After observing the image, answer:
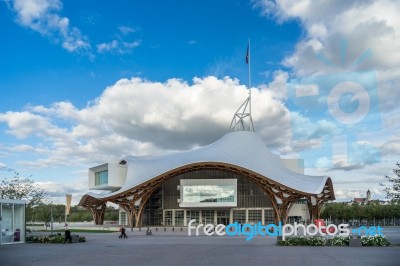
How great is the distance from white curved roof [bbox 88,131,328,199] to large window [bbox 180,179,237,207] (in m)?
5.70

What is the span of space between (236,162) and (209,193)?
10.5 metres

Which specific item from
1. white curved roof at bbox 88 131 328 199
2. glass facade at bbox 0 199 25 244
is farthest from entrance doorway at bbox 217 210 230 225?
glass facade at bbox 0 199 25 244

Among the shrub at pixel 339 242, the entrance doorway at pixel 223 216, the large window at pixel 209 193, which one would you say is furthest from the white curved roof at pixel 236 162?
the shrub at pixel 339 242

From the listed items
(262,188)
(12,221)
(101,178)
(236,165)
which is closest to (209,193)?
(262,188)

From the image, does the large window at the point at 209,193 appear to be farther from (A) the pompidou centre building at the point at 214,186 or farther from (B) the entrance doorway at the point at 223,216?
(B) the entrance doorway at the point at 223,216

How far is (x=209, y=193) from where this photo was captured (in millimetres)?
75562

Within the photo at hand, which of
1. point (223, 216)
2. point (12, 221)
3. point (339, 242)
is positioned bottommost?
point (223, 216)

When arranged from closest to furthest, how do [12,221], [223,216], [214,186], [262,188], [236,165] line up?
[12,221], [236,165], [262,188], [214,186], [223,216]

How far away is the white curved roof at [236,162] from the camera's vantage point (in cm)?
6769

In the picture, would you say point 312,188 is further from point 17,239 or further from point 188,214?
point 17,239

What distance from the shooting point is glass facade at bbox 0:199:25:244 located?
1275 inches

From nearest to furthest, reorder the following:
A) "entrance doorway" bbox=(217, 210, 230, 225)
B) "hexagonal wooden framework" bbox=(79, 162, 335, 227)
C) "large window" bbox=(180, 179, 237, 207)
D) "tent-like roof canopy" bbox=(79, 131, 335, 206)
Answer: "tent-like roof canopy" bbox=(79, 131, 335, 206)
"hexagonal wooden framework" bbox=(79, 162, 335, 227)
"large window" bbox=(180, 179, 237, 207)
"entrance doorway" bbox=(217, 210, 230, 225)

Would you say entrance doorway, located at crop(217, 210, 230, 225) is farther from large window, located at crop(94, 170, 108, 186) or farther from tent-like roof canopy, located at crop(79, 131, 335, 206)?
large window, located at crop(94, 170, 108, 186)

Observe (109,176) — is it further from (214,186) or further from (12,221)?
(12,221)
